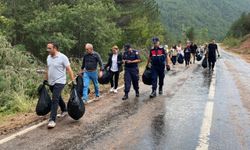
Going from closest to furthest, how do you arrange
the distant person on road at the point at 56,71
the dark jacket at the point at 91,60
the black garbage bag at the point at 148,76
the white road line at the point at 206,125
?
the white road line at the point at 206,125
the distant person on road at the point at 56,71
the dark jacket at the point at 91,60
the black garbage bag at the point at 148,76

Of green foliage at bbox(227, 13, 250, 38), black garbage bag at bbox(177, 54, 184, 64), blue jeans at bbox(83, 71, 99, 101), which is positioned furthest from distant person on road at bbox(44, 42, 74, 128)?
green foliage at bbox(227, 13, 250, 38)

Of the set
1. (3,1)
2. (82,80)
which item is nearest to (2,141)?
(82,80)

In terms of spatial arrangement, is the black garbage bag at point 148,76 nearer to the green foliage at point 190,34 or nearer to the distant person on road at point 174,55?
the distant person on road at point 174,55

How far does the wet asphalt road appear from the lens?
273 inches

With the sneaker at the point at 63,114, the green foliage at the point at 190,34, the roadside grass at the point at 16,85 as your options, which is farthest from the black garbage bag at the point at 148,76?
the green foliage at the point at 190,34

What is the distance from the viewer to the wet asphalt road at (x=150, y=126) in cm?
692

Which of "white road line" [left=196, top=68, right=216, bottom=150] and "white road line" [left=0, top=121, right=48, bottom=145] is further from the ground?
"white road line" [left=0, top=121, right=48, bottom=145]

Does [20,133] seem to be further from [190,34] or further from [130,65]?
[190,34]

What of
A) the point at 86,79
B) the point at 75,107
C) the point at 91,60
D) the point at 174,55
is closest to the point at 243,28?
the point at 174,55

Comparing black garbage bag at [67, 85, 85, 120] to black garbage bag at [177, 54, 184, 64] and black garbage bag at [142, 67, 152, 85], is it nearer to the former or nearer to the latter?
black garbage bag at [142, 67, 152, 85]

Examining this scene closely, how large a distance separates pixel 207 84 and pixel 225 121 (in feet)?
23.6

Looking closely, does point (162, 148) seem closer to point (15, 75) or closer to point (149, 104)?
point (149, 104)

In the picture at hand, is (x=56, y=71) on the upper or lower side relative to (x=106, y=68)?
upper

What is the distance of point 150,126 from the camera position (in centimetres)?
829
